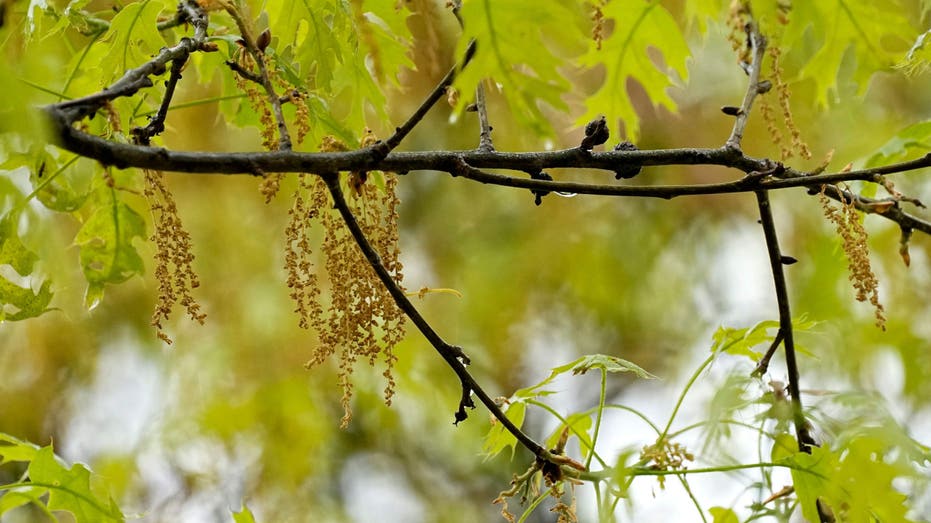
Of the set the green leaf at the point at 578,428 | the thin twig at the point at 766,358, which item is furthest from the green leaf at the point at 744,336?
the green leaf at the point at 578,428

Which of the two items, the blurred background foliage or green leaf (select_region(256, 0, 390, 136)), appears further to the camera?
the blurred background foliage

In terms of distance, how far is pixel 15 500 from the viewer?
3.24ft

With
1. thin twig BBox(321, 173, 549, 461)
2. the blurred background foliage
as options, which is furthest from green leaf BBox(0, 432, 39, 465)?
the blurred background foliage

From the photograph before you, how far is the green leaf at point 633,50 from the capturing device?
38.5 inches

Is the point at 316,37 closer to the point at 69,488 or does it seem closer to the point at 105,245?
the point at 105,245

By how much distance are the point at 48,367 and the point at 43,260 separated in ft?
7.17

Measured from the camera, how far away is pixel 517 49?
2.17 feet

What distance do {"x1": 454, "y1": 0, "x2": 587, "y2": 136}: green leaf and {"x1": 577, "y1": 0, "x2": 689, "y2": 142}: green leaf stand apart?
0.25 m

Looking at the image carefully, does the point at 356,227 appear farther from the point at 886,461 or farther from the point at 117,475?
the point at 117,475

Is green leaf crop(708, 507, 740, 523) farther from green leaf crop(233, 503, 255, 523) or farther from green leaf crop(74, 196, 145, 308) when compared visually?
green leaf crop(74, 196, 145, 308)

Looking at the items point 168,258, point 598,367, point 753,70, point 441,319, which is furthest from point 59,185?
point 441,319

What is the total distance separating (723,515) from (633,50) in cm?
53

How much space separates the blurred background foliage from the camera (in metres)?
2.79

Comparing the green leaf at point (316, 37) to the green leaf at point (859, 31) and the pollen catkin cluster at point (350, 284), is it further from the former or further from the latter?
the green leaf at point (859, 31)
